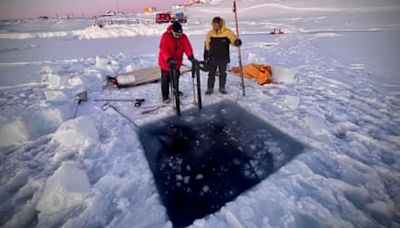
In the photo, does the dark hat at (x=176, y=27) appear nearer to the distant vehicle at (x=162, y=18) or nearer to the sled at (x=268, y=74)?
the sled at (x=268, y=74)

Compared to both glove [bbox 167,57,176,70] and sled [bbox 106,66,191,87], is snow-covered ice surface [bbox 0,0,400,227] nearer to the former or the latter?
sled [bbox 106,66,191,87]

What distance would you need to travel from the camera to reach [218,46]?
523cm

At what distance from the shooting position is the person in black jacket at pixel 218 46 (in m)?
5.05

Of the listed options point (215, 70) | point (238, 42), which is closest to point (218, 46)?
point (238, 42)

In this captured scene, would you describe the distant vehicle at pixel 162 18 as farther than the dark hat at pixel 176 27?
Yes

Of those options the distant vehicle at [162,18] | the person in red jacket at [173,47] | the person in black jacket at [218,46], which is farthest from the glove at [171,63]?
the distant vehicle at [162,18]

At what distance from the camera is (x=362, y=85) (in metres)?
5.91

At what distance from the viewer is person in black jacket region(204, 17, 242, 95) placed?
5.05 metres

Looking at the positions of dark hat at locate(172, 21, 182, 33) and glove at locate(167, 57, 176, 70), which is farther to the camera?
dark hat at locate(172, 21, 182, 33)

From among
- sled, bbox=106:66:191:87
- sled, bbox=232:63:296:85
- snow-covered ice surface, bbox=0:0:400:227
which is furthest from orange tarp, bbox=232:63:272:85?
sled, bbox=106:66:191:87

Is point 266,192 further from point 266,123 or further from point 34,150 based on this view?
point 34,150

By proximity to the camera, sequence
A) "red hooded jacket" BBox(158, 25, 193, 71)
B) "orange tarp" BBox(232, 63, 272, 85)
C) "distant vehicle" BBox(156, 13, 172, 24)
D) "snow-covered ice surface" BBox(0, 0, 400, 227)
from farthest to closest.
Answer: "distant vehicle" BBox(156, 13, 172, 24) → "orange tarp" BBox(232, 63, 272, 85) → "red hooded jacket" BBox(158, 25, 193, 71) → "snow-covered ice surface" BBox(0, 0, 400, 227)

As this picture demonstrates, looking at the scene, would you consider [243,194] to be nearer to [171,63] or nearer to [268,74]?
[171,63]

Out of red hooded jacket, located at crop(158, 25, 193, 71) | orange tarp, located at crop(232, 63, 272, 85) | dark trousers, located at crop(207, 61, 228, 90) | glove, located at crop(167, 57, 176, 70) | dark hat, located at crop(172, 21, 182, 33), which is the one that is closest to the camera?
glove, located at crop(167, 57, 176, 70)
